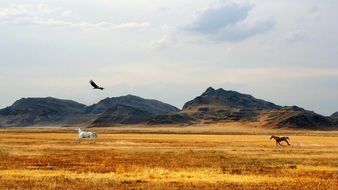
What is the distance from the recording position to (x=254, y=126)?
186750 mm

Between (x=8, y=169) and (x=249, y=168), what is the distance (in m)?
13.4

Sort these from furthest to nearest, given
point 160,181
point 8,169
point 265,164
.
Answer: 1. point 265,164
2. point 8,169
3. point 160,181

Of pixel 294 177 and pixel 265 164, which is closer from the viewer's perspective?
pixel 294 177

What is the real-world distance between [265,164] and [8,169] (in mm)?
15488

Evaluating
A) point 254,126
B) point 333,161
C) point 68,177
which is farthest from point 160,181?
point 254,126

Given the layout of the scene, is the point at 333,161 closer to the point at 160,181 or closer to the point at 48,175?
the point at 160,181

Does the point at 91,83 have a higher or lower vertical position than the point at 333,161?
higher

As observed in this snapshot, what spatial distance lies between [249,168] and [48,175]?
38.2 feet

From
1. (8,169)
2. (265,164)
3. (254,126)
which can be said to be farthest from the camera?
(254,126)

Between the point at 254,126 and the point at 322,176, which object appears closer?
the point at 322,176

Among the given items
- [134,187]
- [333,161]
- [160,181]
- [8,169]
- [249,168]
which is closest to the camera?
[134,187]

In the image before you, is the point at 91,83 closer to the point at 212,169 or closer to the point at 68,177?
the point at 68,177

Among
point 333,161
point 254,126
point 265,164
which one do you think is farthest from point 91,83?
point 254,126

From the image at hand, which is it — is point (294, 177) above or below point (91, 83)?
below
